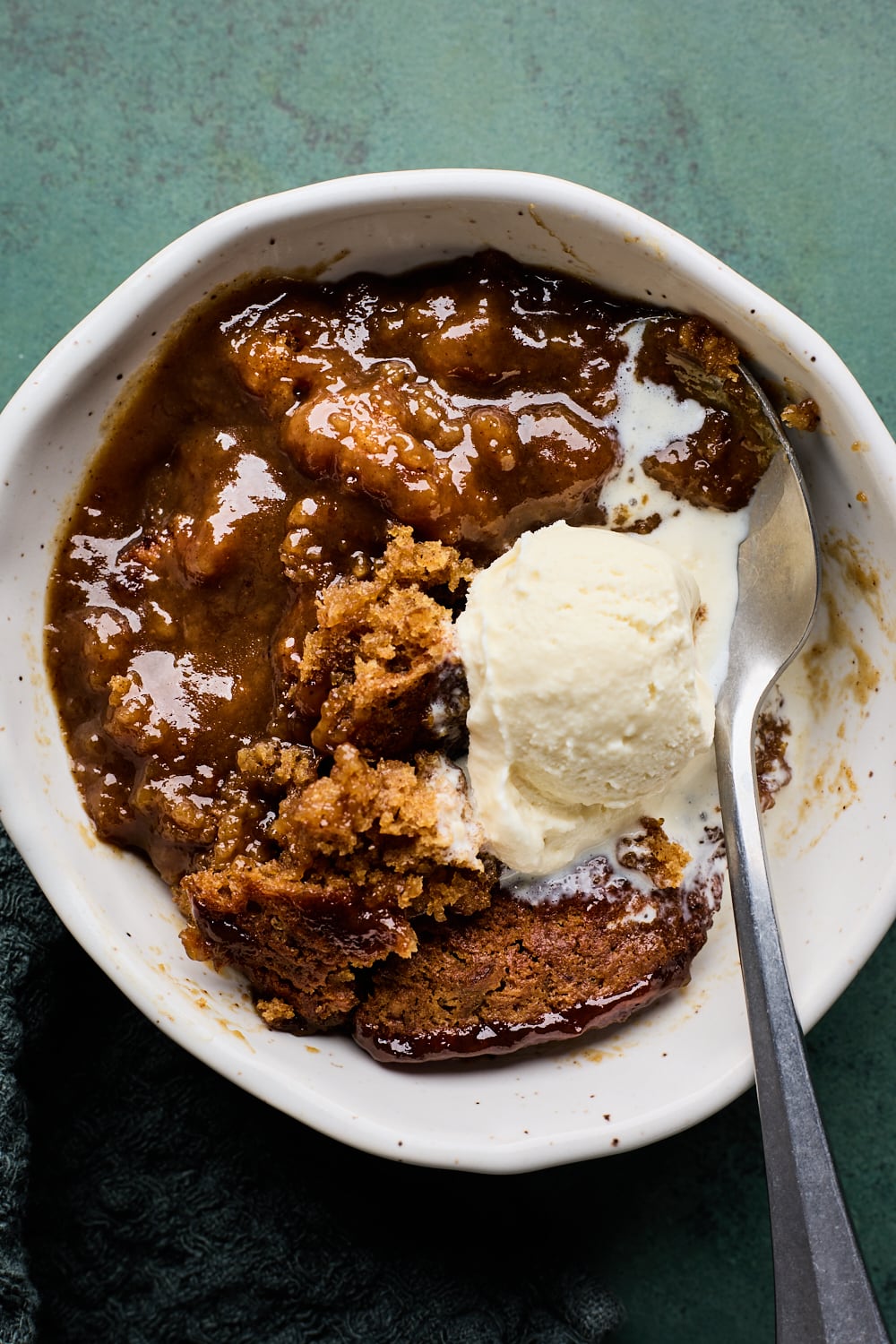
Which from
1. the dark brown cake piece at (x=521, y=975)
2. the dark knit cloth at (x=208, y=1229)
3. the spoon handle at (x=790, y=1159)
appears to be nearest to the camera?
the spoon handle at (x=790, y=1159)

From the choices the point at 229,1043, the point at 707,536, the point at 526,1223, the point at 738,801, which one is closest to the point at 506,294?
the point at 707,536

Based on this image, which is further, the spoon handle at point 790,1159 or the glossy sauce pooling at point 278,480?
the glossy sauce pooling at point 278,480

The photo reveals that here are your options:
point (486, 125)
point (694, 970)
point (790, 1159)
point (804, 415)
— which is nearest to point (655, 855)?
point (694, 970)

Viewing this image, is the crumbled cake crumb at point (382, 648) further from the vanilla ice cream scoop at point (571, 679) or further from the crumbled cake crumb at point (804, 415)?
the crumbled cake crumb at point (804, 415)

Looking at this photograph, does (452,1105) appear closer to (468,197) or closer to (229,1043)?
(229,1043)

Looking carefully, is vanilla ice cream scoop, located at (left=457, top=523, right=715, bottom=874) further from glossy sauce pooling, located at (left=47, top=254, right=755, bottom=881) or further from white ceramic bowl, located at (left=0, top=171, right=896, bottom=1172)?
white ceramic bowl, located at (left=0, top=171, right=896, bottom=1172)

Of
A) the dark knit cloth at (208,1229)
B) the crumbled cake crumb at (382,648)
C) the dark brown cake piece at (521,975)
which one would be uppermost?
the crumbled cake crumb at (382,648)

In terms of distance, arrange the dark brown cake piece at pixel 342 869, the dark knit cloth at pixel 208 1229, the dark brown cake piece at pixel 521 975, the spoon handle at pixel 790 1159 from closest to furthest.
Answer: the spoon handle at pixel 790 1159 → the dark brown cake piece at pixel 342 869 → the dark brown cake piece at pixel 521 975 → the dark knit cloth at pixel 208 1229

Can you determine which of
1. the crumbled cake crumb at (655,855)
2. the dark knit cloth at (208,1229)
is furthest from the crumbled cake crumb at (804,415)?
the dark knit cloth at (208,1229)
